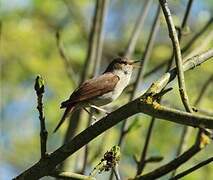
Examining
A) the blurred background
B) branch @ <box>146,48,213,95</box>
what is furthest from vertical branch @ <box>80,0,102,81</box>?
branch @ <box>146,48,213,95</box>

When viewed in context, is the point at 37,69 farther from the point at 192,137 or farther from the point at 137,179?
the point at 137,179

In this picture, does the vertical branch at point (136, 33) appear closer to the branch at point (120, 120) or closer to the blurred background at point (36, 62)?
the blurred background at point (36, 62)

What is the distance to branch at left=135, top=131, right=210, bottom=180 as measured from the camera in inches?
87.4

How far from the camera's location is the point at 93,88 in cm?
449

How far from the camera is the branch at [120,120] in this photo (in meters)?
2.32

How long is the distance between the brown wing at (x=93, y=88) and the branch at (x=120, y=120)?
1377 mm

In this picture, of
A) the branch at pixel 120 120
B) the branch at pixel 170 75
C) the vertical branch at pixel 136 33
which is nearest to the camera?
the branch at pixel 120 120

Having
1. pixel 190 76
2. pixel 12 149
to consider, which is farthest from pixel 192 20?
pixel 12 149

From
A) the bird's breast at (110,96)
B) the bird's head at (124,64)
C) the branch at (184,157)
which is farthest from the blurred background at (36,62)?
the branch at (184,157)

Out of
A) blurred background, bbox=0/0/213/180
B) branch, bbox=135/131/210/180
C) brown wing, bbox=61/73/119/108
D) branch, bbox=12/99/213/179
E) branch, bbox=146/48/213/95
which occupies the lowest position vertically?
branch, bbox=135/131/210/180

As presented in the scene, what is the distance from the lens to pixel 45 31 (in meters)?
8.66

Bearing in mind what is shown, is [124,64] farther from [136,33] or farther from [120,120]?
[120,120]

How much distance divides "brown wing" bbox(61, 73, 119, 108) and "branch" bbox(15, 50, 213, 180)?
1.38 m

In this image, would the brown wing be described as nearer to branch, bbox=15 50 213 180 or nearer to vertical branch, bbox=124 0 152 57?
vertical branch, bbox=124 0 152 57
